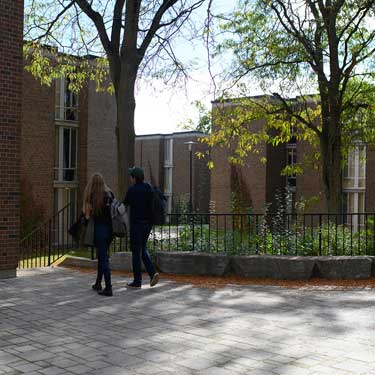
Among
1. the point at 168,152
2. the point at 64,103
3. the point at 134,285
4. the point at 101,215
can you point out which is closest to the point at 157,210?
the point at 101,215

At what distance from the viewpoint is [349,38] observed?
15.0 m

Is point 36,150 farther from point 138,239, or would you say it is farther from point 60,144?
point 138,239

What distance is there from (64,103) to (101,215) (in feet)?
71.3

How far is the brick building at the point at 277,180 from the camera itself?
34.8 metres

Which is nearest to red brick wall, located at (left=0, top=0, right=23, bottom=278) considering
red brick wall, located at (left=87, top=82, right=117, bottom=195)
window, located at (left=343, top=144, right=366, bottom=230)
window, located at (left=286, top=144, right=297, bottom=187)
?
red brick wall, located at (left=87, top=82, right=117, bottom=195)

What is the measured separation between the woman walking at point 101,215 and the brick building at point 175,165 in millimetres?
41035

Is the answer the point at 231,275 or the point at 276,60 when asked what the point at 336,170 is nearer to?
the point at 276,60

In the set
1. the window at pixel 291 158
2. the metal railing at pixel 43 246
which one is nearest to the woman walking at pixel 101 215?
the metal railing at pixel 43 246

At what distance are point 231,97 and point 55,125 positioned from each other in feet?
46.4

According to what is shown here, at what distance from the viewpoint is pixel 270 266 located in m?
9.54

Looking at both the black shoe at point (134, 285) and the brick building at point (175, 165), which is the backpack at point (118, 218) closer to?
the black shoe at point (134, 285)

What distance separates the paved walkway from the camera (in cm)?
475

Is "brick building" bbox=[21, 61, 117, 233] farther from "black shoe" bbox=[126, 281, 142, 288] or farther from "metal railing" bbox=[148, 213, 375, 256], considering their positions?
"black shoe" bbox=[126, 281, 142, 288]

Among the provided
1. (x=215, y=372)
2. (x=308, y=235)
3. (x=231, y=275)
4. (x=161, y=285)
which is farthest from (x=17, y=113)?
(x=215, y=372)
